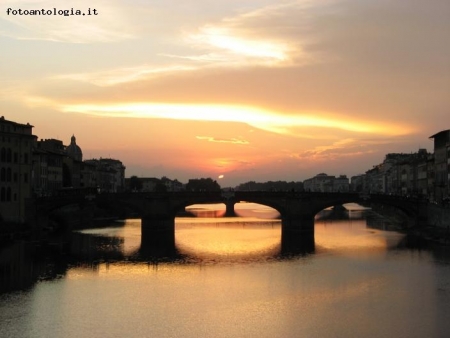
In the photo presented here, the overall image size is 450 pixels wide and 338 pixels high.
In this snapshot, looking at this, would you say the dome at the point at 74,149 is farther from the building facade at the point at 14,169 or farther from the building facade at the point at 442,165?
the building facade at the point at 442,165

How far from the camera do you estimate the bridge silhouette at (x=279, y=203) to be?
293 feet

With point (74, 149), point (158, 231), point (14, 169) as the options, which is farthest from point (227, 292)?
point (74, 149)

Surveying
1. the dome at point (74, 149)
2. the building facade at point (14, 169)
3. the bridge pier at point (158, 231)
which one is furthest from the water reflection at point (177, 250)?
the dome at point (74, 149)

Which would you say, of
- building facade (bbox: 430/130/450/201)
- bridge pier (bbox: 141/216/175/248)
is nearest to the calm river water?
bridge pier (bbox: 141/216/175/248)

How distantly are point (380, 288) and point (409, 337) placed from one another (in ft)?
44.6

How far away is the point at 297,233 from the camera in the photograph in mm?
87750

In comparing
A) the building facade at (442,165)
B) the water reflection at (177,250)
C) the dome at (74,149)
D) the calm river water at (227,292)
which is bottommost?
the calm river water at (227,292)

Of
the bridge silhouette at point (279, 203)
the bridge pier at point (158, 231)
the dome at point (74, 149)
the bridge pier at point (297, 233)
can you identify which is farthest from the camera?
the dome at point (74, 149)

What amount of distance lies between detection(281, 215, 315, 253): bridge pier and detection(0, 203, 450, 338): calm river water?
2281 mm

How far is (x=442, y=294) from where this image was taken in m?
43.8

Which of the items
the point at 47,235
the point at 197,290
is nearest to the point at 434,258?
the point at 197,290

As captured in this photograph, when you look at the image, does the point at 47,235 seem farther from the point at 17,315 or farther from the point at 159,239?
the point at 17,315

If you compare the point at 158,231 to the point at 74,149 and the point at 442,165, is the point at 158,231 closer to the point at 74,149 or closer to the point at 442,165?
the point at 442,165

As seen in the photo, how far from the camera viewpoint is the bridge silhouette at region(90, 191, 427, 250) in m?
89.4
